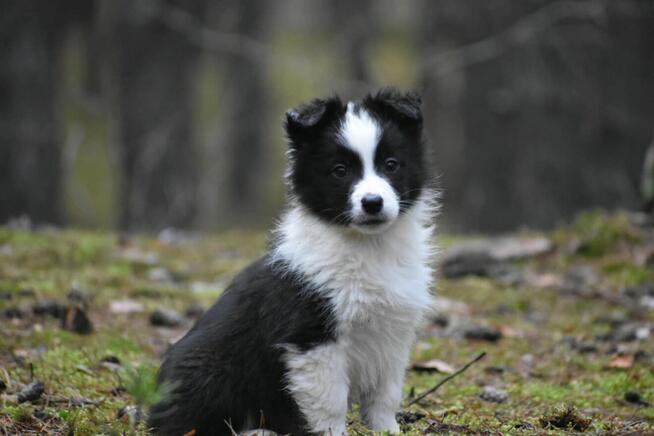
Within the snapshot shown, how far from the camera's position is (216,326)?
4.45 m

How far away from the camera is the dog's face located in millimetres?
4375

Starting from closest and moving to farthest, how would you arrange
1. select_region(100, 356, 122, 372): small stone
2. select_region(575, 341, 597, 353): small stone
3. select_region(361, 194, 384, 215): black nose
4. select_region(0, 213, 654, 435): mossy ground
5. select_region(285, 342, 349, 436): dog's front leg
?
select_region(285, 342, 349, 436): dog's front leg < select_region(361, 194, 384, 215): black nose < select_region(0, 213, 654, 435): mossy ground < select_region(100, 356, 122, 372): small stone < select_region(575, 341, 597, 353): small stone

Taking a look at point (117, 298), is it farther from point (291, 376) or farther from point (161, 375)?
point (291, 376)

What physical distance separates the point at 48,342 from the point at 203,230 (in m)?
6.94

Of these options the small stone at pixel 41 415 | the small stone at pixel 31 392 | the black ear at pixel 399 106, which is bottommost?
the small stone at pixel 41 415

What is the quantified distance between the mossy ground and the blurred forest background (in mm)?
2203

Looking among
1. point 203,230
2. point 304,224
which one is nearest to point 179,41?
point 203,230

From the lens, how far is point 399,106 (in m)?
4.60

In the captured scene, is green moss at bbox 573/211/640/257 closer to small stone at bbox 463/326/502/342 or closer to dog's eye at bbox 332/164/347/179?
small stone at bbox 463/326/502/342

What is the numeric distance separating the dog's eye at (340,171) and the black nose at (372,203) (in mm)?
253

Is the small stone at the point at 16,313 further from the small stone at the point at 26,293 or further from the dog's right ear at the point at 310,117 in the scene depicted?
the dog's right ear at the point at 310,117

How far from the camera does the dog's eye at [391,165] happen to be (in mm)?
4535

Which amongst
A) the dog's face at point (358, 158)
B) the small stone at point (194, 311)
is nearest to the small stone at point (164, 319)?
the small stone at point (194, 311)

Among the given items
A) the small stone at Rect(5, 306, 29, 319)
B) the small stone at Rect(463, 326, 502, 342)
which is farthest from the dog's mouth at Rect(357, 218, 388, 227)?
the small stone at Rect(5, 306, 29, 319)
